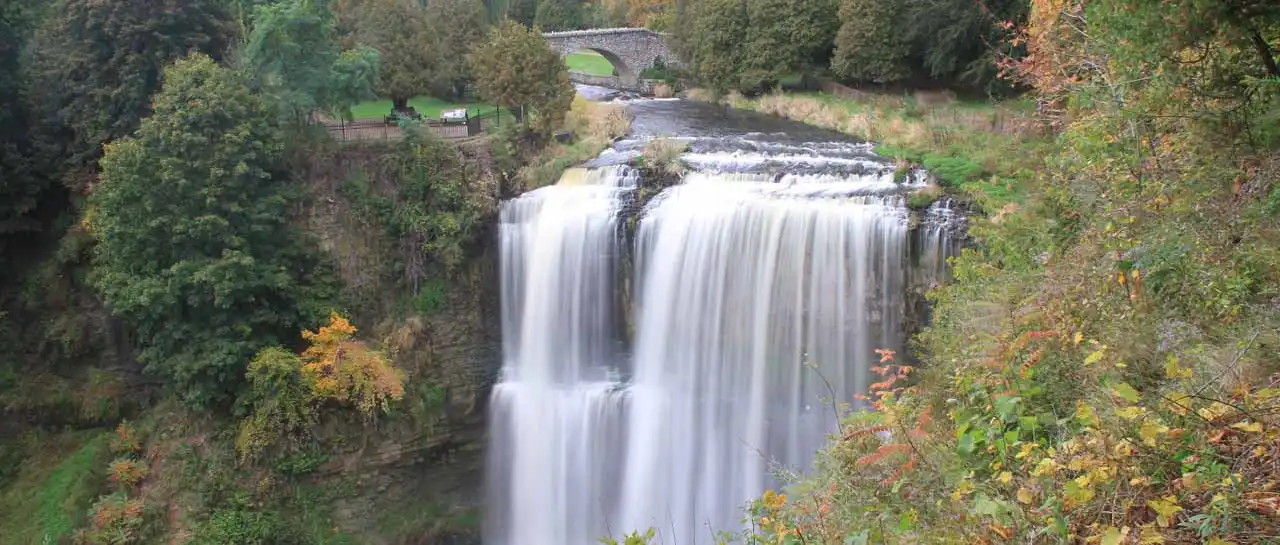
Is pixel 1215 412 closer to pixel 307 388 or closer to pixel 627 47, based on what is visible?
pixel 307 388

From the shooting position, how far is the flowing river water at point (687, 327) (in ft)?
49.9

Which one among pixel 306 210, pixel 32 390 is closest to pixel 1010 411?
pixel 306 210

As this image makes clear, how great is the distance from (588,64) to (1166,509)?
55.2 m

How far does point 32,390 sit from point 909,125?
2202 cm

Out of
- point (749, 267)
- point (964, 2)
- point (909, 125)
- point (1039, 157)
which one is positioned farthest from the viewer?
point (964, 2)

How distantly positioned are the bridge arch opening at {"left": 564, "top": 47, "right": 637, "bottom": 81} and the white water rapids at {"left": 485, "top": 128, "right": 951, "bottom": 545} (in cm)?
2640

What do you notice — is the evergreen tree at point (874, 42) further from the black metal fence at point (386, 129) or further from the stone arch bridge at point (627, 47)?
the black metal fence at point (386, 129)

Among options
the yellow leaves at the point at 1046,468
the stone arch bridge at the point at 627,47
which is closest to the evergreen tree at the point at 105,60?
the yellow leaves at the point at 1046,468

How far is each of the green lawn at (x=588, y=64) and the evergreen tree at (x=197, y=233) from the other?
36218mm

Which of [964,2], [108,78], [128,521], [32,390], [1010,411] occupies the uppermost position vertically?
[964,2]

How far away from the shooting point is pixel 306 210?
1827cm

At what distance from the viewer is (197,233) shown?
15719 mm

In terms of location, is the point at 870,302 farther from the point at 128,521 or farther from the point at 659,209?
the point at 128,521

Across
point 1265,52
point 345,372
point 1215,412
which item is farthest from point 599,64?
point 1215,412
